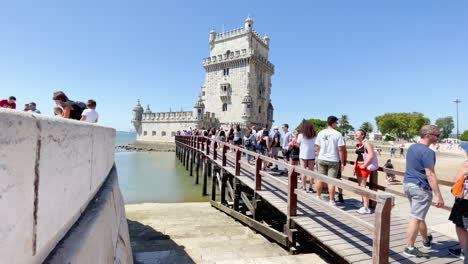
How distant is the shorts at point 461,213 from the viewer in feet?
10.7

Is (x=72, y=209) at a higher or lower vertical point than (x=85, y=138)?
lower

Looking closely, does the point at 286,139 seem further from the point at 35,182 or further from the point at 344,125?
the point at 344,125

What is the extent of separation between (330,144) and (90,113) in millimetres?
5155

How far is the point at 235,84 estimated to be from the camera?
41.0 metres

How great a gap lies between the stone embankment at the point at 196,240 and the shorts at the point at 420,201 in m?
1.56

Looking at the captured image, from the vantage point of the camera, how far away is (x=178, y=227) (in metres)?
6.93

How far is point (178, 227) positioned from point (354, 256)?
493 cm

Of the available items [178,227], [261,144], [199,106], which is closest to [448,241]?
[178,227]

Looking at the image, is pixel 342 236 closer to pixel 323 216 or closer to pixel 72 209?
pixel 323 216

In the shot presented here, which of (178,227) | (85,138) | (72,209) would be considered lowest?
(178,227)

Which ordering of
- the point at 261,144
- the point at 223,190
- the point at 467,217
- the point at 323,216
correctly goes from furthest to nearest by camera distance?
the point at 261,144 < the point at 223,190 < the point at 323,216 < the point at 467,217

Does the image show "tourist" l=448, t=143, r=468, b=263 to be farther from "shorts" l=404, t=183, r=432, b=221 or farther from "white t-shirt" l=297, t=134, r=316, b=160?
"white t-shirt" l=297, t=134, r=316, b=160

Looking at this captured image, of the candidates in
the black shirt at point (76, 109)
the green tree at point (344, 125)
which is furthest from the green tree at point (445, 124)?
the black shirt at point (76, 109)

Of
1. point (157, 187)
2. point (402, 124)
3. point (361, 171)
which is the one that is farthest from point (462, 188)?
point (402, 124)
